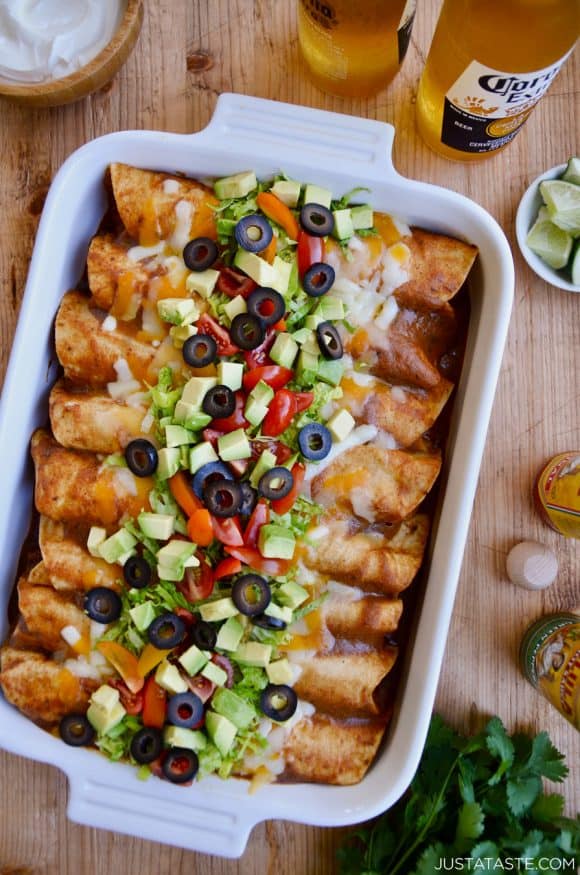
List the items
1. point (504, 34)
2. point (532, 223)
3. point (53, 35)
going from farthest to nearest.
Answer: point (532, 223)
point (53, 35)
point (504, 34)

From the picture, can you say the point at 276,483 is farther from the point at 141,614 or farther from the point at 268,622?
the point at 141,614

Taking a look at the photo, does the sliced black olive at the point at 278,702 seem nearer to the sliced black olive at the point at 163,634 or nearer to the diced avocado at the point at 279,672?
the diced avocado at the point at 279,672

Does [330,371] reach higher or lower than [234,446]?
higher

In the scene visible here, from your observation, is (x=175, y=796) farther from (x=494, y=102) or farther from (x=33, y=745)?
(x=494, y=102)

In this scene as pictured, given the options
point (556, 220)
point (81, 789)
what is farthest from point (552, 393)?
point (81, 789)

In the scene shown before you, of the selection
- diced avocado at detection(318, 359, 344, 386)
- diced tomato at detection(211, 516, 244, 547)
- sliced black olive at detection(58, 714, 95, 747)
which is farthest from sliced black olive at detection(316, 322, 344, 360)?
sliced black olive at detection(58, 714, 95, 747)

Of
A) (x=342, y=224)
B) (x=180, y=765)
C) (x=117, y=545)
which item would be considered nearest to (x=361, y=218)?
(x=342, y=224)

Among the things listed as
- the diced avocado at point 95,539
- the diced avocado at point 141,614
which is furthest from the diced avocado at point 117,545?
the diced avocado at point 141,614

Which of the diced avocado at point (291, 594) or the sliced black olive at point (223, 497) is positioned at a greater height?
the sliced black olive at point (223, 497)
